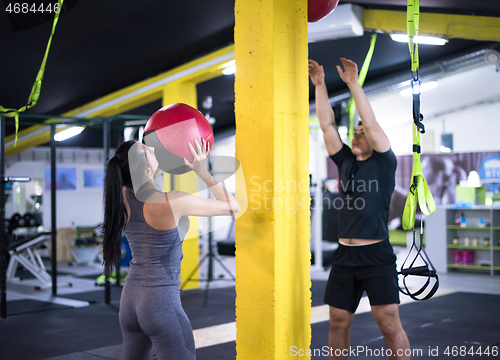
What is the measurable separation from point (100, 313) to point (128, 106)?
366 centimetres

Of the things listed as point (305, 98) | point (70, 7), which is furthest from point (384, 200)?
point (70, 7)

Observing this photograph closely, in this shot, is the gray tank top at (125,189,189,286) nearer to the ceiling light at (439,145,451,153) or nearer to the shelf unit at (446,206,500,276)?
the shelf unit at (446,206,500,276)

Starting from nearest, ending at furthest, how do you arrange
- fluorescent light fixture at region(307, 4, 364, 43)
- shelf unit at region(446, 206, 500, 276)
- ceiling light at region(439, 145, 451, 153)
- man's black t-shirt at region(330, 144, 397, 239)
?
man's black t-shirt at region(330, 144, 397, 239) < fluorescent light fixture at region(307, 4, 364, 43) < shelf unit at region(446, 206, 500, 276) < ceiling light at region(439, 145, 451, 153)

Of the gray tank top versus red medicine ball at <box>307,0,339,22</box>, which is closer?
the gray tank top

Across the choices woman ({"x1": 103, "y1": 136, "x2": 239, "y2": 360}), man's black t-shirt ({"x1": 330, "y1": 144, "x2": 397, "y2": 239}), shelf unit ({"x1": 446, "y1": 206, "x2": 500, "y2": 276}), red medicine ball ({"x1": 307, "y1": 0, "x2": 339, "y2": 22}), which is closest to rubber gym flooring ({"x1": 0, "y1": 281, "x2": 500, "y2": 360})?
man's black t-shirt ({"x1": 330, "y1": 144, "x2": 397, "y2": 239})

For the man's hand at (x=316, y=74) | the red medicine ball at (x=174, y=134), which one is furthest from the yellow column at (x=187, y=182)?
the red medicine ball at (x=174, y=134)

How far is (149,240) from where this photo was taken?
175cm

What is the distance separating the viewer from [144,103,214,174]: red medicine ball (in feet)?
6.00

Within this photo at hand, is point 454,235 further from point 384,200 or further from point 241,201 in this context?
point 241,201

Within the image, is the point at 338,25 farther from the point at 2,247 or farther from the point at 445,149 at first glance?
the point at 445,149

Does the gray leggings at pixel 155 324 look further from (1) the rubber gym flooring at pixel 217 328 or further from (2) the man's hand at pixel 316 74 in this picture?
(2) the man's hand at pixel 316 74

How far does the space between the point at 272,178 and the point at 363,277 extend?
0.72 m

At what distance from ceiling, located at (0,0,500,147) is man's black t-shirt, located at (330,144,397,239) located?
2880 mm

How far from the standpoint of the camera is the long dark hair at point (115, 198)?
5.57ft
